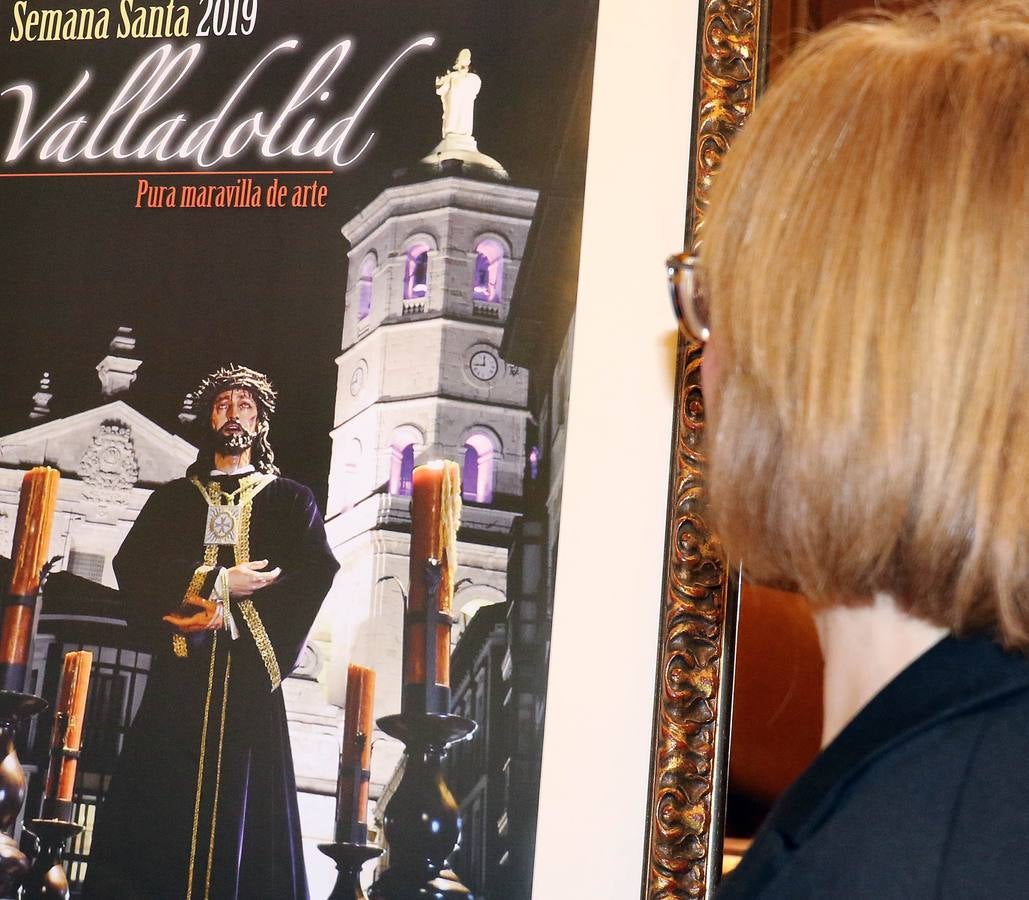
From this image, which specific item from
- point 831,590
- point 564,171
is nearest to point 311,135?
point 564,171

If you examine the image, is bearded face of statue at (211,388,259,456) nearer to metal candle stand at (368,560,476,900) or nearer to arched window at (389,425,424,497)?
arched window at (389,425,424,497)

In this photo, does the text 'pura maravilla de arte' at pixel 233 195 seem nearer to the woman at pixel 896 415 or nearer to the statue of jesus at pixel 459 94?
the statue of jesus at pixel 459 94

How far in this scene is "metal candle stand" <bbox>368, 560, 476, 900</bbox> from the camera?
0.99 m

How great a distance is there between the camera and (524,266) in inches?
41.2

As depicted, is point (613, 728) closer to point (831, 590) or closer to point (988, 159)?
point (831, 590)

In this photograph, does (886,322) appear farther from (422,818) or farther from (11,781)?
(11,781)

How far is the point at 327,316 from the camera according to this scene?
1.07 m

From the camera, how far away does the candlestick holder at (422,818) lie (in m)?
0.99

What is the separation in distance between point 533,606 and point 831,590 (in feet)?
1.39

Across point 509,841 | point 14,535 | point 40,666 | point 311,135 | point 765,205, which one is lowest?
point 509,841

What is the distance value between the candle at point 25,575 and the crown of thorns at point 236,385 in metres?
0.16

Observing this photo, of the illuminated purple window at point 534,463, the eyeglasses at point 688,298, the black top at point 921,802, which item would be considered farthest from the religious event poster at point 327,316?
the black top at point 921,802

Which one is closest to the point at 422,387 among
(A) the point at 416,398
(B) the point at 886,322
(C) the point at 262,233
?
(A) the point at 416,398

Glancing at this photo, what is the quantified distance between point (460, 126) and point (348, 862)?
0.65 m
